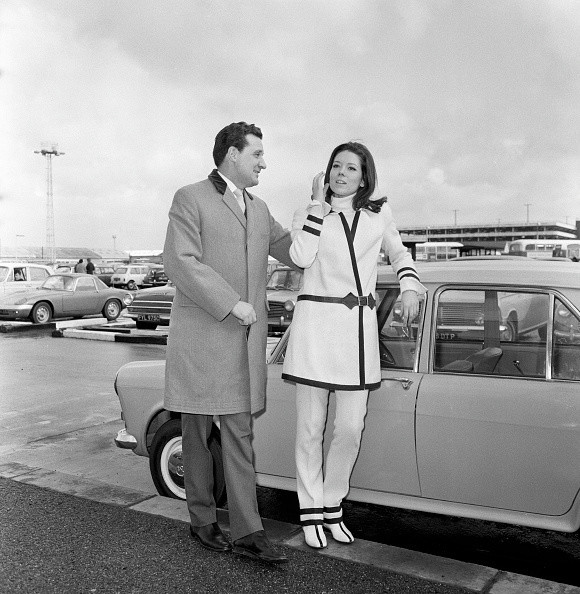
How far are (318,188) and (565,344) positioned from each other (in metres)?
1.36

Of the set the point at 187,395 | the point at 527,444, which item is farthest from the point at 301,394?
the point at 527,444

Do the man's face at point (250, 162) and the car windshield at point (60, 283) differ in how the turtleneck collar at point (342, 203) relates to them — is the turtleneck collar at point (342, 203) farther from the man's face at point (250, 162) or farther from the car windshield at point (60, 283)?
the car windshield at point (60, 283)

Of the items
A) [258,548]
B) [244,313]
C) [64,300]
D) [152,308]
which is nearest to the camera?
[244,313]

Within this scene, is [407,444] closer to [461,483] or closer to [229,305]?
[461,483]

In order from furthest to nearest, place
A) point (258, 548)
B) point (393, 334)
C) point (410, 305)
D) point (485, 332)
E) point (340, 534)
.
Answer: point (393, 334)
point (485, 332)
point (340, 534)
point (410, 305)
point (258, 548)

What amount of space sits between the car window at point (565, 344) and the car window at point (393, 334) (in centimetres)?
69

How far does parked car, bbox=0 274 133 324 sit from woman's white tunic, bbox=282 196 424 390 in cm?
1491

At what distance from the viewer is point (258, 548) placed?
3.41 m

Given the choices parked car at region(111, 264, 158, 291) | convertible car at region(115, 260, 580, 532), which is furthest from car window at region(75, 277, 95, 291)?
parked car at region(111, 264, 158, 291)

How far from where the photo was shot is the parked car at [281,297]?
1414 cm

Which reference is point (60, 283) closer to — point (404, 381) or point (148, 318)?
point (148, 318)

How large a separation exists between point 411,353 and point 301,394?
64cm

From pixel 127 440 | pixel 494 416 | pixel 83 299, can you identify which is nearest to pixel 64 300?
pixel 83 299

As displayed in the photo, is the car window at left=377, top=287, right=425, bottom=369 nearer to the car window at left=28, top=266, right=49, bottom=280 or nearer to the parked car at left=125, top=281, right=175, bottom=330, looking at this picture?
the parked car at left=125, top=281, right=175, bottom=330
